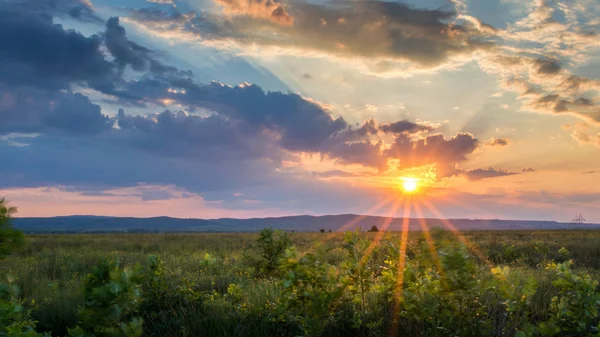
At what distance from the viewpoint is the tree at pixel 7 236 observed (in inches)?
115

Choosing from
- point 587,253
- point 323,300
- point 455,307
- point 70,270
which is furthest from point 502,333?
point 587,253

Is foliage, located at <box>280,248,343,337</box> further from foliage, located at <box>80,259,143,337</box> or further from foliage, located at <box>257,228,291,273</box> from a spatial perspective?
foliage, located at <box>257,228,291,273</box>

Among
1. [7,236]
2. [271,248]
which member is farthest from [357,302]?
[271,248]

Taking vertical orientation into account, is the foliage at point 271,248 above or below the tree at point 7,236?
below

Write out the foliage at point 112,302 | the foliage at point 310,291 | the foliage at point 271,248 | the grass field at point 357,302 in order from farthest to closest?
the foliage at point 271,248 → the foliage at point 310,291 → the grass field at point 357,302 → the foliage at point 112,302

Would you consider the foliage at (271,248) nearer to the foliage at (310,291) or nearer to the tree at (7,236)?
the foliage at (310,291)

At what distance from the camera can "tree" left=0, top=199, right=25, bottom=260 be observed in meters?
2.93

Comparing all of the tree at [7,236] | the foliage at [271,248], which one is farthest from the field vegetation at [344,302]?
the foliage at [271,248]

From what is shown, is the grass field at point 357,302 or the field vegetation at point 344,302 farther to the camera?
the grass field at point 357,302

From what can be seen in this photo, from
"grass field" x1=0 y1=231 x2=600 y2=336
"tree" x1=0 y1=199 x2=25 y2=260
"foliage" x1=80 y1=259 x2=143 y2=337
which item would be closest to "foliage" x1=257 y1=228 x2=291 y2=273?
"grass field" x1=0 y1=231 x2=600 y2=336

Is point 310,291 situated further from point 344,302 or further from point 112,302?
point 112,302

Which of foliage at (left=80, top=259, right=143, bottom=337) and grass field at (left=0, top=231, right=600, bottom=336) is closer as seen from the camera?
foliage at (left=80, top=259, right=143, bottom=337)

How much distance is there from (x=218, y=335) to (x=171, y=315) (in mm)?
1179

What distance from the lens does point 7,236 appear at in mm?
2938
